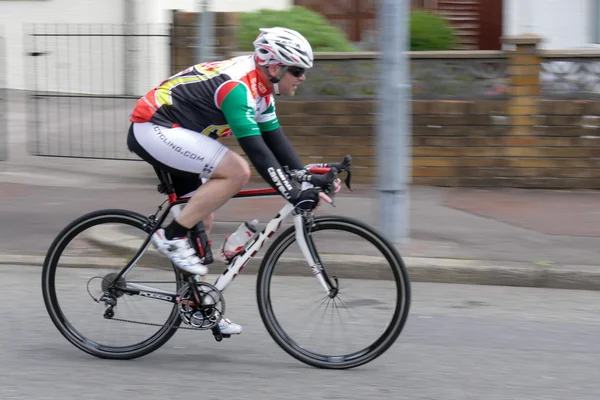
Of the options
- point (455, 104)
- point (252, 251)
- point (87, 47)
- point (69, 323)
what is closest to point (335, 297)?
point (252, 251)

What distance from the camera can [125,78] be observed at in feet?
Answer: 42.1

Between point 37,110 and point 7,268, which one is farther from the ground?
point 37,110

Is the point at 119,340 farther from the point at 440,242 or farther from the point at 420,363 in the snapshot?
the point at 440,242

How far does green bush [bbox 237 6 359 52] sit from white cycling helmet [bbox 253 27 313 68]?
5.81 meters

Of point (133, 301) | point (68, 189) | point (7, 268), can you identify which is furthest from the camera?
point (68, 189)

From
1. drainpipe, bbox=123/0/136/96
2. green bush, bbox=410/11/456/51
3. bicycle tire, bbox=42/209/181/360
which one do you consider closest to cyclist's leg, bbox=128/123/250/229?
bicycle tire, bbox=42/209/181/360

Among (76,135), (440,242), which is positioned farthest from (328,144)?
(76,135)

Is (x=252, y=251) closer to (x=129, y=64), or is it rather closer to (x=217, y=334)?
(x=217, y=334)

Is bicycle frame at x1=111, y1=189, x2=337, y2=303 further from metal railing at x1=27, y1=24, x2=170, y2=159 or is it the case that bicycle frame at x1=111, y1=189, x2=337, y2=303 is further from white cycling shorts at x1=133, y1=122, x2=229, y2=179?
metal railing at x1=27, y1=24, x2=170, y2=159

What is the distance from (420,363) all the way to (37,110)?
24.4ft

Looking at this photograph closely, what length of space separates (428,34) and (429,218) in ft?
11.8

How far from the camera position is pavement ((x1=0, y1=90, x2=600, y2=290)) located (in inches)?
263

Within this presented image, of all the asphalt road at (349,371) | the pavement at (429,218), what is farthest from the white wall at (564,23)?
the asphalt road at (349,371)

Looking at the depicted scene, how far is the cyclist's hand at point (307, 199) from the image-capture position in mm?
4500
